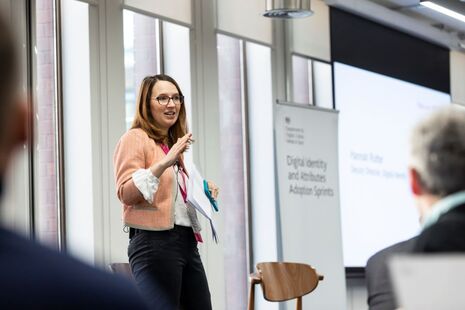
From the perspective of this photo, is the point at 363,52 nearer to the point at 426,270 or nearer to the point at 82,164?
the point at 82,164

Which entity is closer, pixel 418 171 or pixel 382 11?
pixel 418 171

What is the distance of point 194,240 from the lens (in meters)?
4.32

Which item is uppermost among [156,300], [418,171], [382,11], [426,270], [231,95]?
[382,11]

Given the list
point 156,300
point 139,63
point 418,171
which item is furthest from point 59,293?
point 139,63

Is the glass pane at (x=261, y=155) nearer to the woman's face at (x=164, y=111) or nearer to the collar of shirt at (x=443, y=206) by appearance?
the woman's face at (x=164, y=111)

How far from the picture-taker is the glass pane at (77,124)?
21.7 ft

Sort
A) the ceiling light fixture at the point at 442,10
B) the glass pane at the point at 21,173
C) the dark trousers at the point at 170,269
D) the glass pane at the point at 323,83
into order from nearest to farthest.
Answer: the dark trousers at the point at 170,269 → the glass pane at the point at 21,173 → the glass pane at the point at 323,83 → the ceiling light fixture at the point at 442,10

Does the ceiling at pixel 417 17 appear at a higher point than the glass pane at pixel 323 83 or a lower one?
higher

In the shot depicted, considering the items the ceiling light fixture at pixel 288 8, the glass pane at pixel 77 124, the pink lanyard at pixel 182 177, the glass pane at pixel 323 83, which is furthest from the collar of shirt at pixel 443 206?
the glass pane at pixel 323 83

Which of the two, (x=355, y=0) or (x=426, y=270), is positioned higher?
(x=355, y=0)

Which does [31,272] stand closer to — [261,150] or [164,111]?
[164,111]

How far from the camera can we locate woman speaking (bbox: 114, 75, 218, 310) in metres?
4.25

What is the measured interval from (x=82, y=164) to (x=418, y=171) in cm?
513

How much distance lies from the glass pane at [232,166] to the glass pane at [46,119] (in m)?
2.18
